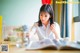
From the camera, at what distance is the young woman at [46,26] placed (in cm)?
112

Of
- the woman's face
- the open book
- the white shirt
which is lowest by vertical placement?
the open book

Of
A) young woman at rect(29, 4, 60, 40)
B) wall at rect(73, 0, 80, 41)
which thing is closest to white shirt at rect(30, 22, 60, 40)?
young woman at rect(29, 4, 60, 40)

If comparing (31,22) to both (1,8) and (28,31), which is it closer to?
(28,31)

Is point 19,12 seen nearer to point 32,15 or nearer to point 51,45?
point 32,15

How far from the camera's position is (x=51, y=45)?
1.10 metres

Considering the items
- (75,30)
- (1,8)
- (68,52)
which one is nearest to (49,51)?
(68,52)

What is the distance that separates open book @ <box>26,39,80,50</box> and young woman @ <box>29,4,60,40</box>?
4 centimetres

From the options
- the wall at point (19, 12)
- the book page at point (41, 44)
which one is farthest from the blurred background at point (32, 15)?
Result: the book page at point (41, 44)

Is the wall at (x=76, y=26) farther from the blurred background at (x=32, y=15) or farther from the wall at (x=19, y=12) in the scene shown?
the wall at (x=19, y=12)

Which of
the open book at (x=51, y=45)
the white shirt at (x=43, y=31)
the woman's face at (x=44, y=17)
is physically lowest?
the open book at (x=51, y=45)

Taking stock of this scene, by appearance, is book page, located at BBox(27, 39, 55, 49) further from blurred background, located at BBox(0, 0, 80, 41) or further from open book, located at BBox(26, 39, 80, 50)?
blurred background, located at BBox(0, 0, 80, 41)

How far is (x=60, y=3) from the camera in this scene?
3.71 feet

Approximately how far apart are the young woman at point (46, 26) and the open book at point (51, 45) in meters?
0.04

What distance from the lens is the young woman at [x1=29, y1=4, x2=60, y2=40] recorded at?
1122mm
